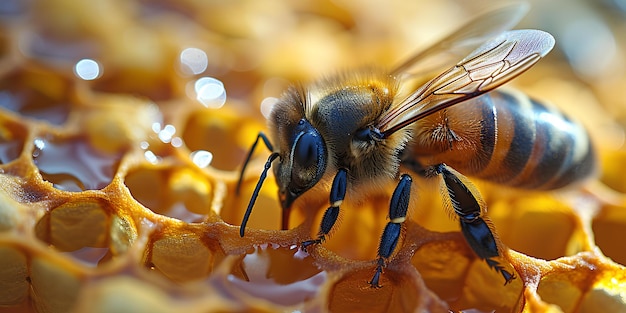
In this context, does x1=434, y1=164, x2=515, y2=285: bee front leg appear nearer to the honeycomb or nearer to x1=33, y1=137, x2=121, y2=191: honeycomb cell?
the honeycomb

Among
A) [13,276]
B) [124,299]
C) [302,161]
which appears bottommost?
[13,276]

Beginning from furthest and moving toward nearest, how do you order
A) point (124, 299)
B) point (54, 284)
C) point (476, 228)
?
point (476, 228) < point (54, 284) < point (124, 299)

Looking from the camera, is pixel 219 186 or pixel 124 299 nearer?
pixel 124 299

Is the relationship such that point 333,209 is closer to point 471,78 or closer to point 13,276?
point 471,78

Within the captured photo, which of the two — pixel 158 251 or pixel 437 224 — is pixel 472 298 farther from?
pixel 158 251

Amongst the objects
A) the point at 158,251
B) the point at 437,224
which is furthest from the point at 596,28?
the point at 158,251

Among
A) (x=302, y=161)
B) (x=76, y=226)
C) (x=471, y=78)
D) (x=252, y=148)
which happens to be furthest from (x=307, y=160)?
(x=76, y=226)

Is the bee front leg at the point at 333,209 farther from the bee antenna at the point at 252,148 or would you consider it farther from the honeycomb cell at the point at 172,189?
the honeycomb cell at the point at 172,189
